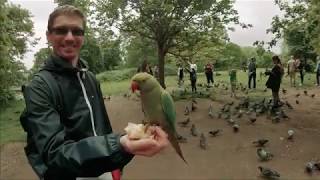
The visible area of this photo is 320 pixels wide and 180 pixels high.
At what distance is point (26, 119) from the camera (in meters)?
2.06

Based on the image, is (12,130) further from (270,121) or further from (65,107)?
(65,107)

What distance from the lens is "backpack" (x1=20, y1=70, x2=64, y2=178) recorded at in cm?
211

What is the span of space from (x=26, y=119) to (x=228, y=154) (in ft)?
36.6

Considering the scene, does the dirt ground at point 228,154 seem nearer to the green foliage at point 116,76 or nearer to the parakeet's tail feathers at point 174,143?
the parakeet's tail feathers at point 174,143

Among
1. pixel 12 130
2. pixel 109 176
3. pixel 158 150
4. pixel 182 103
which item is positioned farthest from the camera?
pixel 182 103

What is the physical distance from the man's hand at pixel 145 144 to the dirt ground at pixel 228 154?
374 inches

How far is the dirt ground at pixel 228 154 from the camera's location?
1144 centimetres

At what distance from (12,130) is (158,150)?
17.0 metres

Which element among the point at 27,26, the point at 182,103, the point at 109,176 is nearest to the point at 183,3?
the point at 182,103

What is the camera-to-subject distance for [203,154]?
13.1m

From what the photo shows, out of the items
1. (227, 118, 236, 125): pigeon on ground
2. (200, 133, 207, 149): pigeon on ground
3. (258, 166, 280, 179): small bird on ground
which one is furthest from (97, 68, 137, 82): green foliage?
(258, 166, 280, 179): small bird on ground

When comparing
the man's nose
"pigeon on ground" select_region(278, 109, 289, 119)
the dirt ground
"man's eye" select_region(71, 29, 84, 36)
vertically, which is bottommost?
the dirt ground

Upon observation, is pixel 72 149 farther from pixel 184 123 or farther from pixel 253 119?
pixel 184 123

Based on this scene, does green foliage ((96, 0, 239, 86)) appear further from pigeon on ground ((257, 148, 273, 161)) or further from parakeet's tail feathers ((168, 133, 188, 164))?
parakeet's tail feathers ((168, 133, 188, 164))
